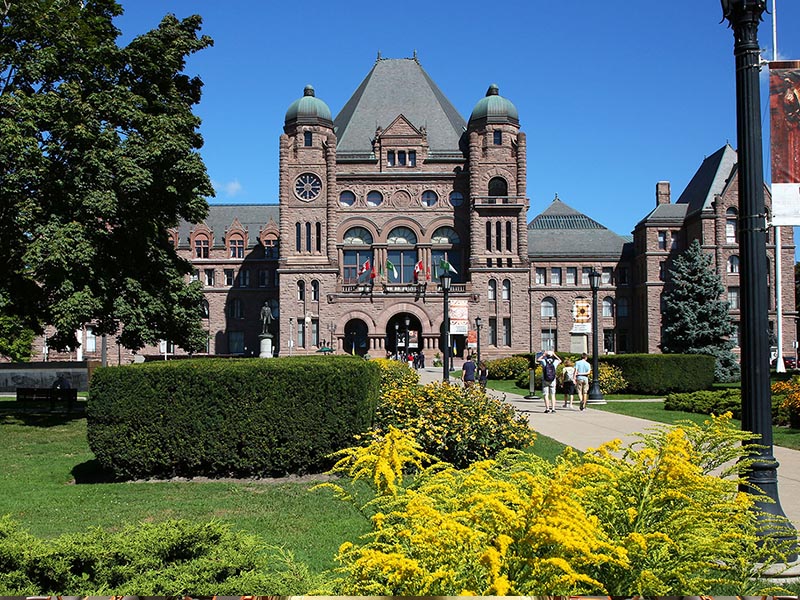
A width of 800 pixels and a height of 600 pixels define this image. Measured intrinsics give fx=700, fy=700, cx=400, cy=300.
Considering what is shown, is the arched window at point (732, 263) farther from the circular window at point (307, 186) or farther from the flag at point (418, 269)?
the circular window at point (307, 186)

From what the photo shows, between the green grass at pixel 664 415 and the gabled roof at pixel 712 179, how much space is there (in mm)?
46279

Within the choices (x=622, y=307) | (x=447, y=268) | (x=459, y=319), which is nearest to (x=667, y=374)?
(x=459, y=319)

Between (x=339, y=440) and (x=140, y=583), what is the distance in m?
8.22

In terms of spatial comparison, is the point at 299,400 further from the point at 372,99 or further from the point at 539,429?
the point at 372,99

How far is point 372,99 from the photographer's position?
73.7 metres

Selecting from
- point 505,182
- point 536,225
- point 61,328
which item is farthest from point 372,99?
point 61,328

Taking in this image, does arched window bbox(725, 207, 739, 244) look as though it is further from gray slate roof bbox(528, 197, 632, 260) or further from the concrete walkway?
the concrete walkway

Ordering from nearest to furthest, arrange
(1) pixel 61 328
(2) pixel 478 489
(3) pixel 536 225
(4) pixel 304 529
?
(2) pixel 478 489
(4) pixel 304 529
(1) pixel 61 328
(3) pixel 536 225

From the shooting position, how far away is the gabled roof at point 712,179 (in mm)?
67062

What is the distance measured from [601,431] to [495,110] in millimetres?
53128

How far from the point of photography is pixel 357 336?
67250 millimetres

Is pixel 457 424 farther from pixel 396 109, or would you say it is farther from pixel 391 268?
pixel 396 109

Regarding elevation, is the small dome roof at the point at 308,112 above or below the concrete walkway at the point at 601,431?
above

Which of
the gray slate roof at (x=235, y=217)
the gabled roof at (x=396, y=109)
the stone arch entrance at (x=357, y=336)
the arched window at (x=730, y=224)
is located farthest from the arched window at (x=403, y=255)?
the arched window at (x=730, y=224)
